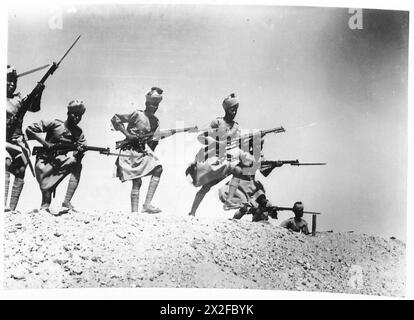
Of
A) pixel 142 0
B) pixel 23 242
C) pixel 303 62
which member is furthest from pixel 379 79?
pixel 23 242

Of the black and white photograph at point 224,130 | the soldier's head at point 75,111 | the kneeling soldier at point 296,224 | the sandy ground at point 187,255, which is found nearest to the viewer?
the sandy ground at point 187,255

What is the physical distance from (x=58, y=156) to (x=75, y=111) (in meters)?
0.59

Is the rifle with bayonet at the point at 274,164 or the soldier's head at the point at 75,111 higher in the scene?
the soldier's head at the point at 75,111

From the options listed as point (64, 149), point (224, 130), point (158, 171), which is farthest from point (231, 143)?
point (64, 149)

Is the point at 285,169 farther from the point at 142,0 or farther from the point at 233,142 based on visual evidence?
the point at 142,0

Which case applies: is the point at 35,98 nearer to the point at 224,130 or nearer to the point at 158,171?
the point at 158,171

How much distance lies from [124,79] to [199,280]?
2536mm

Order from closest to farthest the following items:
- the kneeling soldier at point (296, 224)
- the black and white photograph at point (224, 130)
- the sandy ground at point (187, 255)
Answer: the sandy ground at point (187, 255)
the black and white photograph at point (224, 130)
the kneeling soldier at point (296, 224)

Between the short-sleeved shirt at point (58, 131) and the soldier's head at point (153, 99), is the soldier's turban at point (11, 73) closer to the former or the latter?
the short-sleeved shirt at point (58, 131)

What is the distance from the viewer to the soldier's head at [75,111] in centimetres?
779

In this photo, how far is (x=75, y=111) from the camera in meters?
7.82

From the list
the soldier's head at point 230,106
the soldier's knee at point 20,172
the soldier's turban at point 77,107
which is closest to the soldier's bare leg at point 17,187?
the soldier's knee at point 20,172

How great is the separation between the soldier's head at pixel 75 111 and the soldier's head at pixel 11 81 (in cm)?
70

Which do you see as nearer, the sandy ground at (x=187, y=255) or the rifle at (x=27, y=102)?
the sandy ground at (x=187, y=255)
